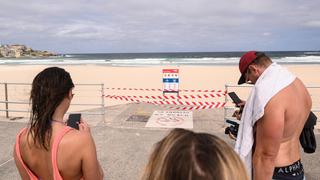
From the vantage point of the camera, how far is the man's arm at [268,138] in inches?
96.6

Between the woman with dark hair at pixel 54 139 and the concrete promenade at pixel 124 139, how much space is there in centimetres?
283

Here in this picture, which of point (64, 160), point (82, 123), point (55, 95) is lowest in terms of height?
point (64, 160)

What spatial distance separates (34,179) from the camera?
2352 mm

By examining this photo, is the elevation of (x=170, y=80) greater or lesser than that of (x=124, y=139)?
greater

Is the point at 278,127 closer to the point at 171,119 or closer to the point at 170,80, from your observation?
the point at 171,119

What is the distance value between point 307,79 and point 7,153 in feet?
71.6

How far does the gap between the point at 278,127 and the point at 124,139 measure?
18.0ft

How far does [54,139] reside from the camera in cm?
221

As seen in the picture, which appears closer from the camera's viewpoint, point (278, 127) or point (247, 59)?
point (278, 127)

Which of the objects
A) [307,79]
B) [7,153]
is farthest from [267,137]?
[307,79]

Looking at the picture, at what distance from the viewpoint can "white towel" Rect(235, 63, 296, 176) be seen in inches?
98.9

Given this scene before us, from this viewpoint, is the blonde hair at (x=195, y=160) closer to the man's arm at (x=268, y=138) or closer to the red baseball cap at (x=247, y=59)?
the man's arm at (x=268, y=138)

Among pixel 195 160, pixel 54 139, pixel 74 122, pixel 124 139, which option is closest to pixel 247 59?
pixel 74 122

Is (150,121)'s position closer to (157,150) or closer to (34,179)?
(34,179)
